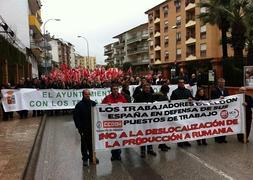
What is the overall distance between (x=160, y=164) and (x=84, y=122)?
1.81 metres

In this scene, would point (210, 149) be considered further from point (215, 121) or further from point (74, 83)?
point (74, 83)

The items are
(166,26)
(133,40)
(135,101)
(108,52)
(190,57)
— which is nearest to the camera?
(135,101)

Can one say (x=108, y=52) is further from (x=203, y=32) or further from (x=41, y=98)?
(x=41, y=98)

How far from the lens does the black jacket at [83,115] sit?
26.3 feet

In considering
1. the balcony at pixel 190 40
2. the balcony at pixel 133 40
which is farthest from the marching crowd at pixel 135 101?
the balcony at pixel 133 40

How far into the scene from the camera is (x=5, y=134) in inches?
474

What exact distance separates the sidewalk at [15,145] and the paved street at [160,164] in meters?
0.41

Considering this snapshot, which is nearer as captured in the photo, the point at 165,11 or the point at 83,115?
the point at 83,115

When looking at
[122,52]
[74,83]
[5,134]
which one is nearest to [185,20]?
[74,83]

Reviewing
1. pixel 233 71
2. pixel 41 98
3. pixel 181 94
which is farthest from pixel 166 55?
pixel 181 94

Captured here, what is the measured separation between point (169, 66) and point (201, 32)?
12.2m

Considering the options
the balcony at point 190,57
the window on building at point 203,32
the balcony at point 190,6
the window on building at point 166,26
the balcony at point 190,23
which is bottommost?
the balcony at point 190,57

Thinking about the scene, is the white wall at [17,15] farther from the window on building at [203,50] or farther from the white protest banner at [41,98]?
the white protest banner at [41,98]

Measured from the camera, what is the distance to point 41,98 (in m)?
17.0
